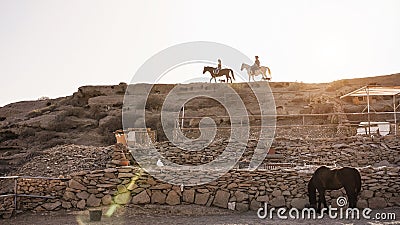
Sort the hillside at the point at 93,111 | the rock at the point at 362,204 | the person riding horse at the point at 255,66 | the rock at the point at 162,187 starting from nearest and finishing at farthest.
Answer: the rock at the point at 362,204
the rock at the point at 162,187
the hillside at the point at 93,111
the person riding horse at the point at 255,66

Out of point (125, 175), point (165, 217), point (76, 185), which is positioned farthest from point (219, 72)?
point (165, 217)

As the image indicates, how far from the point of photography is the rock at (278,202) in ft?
40.8

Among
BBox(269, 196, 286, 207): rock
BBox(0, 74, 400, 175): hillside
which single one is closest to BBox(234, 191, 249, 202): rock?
BBox(269, 196, 286, 207): rock

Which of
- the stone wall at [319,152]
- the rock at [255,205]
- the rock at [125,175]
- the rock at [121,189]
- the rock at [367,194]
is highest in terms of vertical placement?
the stone wall at [319,152]

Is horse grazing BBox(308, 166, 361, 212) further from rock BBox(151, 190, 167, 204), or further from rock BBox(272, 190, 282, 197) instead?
rock BBox(151, 190, 167, 204)

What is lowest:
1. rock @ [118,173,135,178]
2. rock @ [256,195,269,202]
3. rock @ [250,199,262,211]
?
rock @ [250,199,262,211]

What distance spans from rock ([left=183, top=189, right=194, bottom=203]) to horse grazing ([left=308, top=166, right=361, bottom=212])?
11.0 feet

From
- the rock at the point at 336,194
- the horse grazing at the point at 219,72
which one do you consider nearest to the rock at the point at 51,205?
the rock at the point at 336,194

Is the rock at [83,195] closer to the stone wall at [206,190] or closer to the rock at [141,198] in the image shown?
the stone wall at [206,190]

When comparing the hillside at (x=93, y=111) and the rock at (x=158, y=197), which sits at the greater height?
the hillside at (x=93, y=111)

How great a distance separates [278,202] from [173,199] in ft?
9.60

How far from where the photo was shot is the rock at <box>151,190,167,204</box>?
498 inches

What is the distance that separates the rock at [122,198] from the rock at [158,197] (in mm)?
664

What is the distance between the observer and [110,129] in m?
29.6
